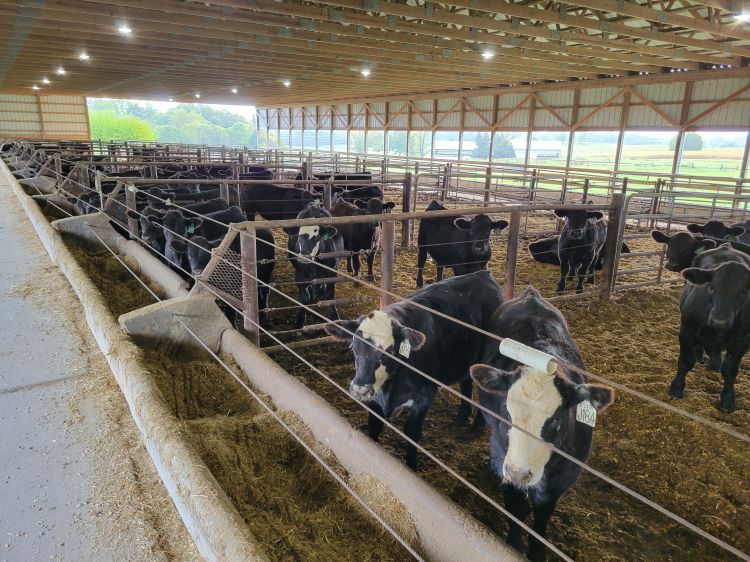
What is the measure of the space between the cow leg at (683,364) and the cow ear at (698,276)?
61 centimetres

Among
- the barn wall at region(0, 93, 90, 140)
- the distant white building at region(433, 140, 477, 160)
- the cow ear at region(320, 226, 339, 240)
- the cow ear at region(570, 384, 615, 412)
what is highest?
the barn wall at region(0, 93, 90, 140)

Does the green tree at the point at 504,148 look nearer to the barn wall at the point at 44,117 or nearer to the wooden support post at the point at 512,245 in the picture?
the wooden support post at the point at 512,245

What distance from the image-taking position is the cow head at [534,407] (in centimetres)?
223

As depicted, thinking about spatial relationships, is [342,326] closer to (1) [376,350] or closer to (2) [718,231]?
(1) [376,350]

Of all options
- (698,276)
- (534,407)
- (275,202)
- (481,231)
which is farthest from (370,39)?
(534,407)

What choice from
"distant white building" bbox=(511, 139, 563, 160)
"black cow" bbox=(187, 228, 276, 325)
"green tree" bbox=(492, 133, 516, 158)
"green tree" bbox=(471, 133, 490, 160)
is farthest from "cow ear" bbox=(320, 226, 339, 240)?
"green tree" bbox=(471, 133, 490, 160)

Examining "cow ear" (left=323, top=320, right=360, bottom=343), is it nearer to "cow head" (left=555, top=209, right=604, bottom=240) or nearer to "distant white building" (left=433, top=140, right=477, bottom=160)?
"cow head" (left=555, top=209, right=604, bottom=240)

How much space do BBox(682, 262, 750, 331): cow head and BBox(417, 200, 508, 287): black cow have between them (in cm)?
259

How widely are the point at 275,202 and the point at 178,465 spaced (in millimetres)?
8664

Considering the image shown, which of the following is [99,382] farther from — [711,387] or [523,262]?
[523,262]

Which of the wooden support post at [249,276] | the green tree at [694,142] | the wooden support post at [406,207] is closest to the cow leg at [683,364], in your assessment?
the wooden support post at [249,276]

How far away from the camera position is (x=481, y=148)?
24.6m

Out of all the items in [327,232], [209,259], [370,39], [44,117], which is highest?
[370,39]

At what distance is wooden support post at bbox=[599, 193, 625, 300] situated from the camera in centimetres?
637
